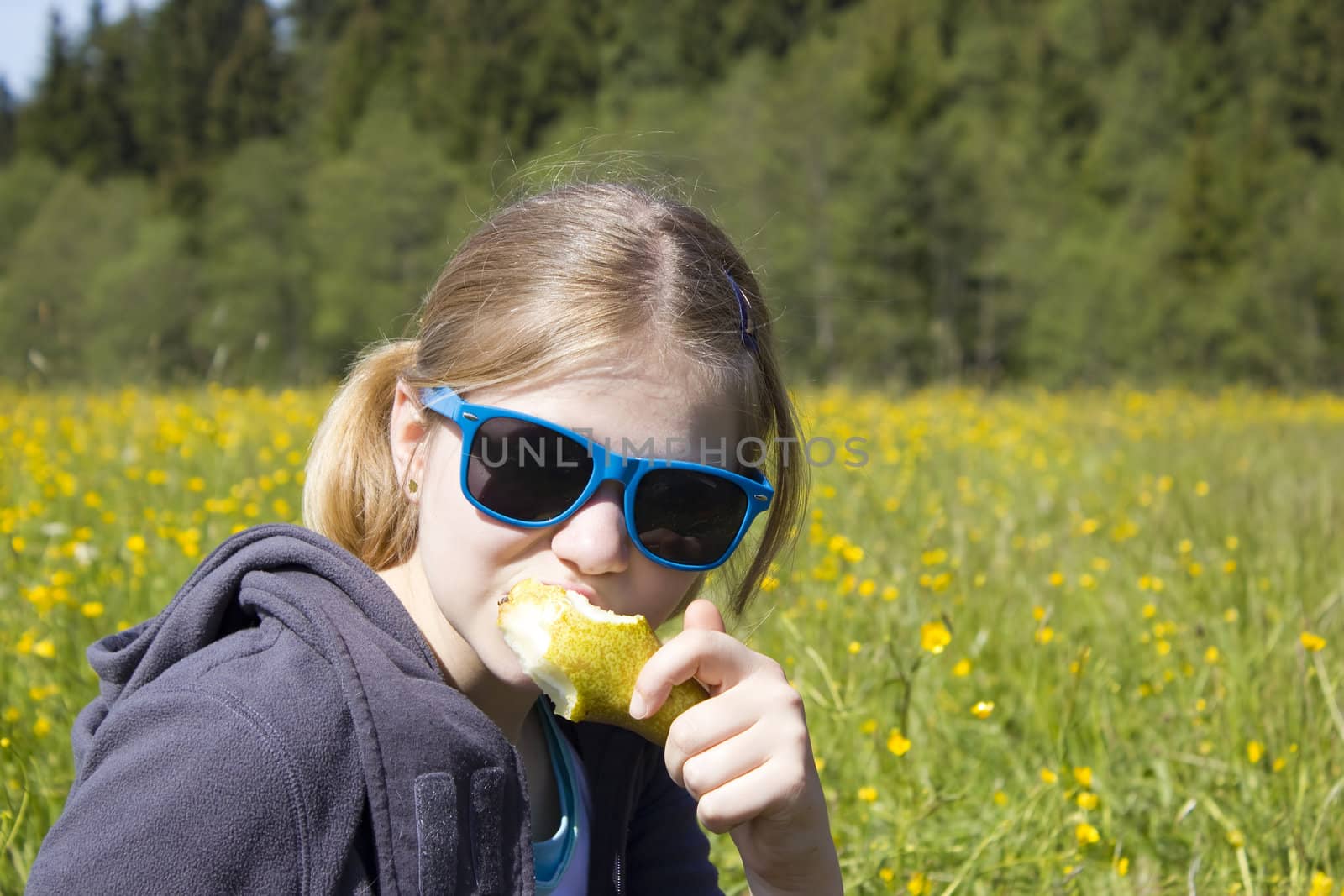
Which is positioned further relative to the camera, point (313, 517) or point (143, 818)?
point (313, 517)

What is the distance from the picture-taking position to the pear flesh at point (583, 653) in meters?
1.09

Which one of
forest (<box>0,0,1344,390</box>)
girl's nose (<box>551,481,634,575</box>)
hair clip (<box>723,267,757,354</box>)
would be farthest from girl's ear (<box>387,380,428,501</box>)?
forest (<box>0,0,1344,390</box>)

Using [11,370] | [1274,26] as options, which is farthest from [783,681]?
[1274,26]

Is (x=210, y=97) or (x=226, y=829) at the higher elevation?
(x=210, y=97)

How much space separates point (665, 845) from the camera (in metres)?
1.53

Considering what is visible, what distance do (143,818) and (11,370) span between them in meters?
5.32

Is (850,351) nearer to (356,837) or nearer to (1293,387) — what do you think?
(1293,387)

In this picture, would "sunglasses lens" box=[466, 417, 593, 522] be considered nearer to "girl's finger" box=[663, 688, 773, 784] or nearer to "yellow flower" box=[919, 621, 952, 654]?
"girl's finger" box=[663, 688, 773, 784]

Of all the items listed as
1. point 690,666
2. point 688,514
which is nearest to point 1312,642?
point 688,514

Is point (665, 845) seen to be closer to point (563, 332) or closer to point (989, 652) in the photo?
point (563, 332)

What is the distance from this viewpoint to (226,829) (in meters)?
0.93

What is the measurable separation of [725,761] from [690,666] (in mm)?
86

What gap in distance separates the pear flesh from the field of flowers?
68 cm

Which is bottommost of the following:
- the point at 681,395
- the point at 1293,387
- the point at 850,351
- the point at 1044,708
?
the point at 850,351
